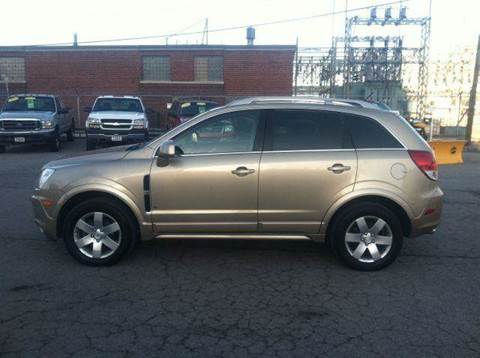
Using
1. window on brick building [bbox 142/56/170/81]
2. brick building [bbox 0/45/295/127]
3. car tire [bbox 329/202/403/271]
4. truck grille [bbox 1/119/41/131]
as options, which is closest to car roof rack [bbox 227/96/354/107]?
car tire [bbox 329/202/403/271]

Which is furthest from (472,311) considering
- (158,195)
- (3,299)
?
(3,299)

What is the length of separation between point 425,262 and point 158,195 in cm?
294

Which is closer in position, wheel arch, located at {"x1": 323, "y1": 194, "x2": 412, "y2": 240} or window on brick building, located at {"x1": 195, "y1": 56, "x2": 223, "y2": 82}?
wheel arch, located at {"x1": 323, "y1": 194, "x2": 412, "y2": 240}

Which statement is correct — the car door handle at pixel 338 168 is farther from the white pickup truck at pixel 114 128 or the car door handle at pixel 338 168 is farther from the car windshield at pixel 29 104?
the car windshield at pixel 29 104

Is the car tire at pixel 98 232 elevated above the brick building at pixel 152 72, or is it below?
below

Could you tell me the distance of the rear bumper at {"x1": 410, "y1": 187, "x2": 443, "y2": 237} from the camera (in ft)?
16.2

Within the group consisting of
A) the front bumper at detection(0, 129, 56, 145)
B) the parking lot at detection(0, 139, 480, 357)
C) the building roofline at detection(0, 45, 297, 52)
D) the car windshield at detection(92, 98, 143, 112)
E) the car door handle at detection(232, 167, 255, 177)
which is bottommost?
the parking lot at detection(0, 139, 480, 357)

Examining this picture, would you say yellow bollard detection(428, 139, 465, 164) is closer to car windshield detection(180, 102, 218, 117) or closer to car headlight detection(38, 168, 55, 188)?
car windshield detection(180, 102, 218, 117)

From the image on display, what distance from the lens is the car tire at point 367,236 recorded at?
4.90 m

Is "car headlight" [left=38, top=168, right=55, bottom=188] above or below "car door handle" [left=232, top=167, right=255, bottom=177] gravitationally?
below

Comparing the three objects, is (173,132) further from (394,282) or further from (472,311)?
(472,311)

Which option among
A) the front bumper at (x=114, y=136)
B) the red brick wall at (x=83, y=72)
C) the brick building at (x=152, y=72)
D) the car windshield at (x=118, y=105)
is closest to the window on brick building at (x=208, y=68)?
the brick building at (x=152, y=72)

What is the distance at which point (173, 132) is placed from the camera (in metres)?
5.08

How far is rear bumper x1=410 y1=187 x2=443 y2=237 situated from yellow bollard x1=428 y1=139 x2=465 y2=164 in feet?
34.0
